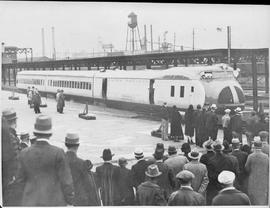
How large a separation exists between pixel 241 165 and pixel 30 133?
2.51 metres

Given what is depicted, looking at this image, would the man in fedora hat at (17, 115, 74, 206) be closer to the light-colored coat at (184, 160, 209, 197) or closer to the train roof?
the light-colored coat at (184, 160, 209, 197)

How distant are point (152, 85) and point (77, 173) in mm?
3701

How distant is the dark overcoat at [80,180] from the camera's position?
389 cm

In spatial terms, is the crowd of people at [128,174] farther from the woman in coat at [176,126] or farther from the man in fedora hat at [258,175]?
the woman in coat at [176,126]

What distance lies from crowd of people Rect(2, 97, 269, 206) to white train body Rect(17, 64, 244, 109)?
39.8 inches

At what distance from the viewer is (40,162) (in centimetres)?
354

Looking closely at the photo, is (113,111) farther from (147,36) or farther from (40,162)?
(40,162)

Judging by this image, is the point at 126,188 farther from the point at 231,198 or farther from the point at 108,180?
the point at 231,198

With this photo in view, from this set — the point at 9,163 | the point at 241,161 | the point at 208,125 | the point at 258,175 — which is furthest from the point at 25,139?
the point at 258,175

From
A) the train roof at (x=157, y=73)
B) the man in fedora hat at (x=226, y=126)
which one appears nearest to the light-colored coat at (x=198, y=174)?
the man in fedora hat at (x=226, y=126)

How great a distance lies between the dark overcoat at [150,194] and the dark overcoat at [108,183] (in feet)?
1.15

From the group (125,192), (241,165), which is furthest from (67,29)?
(241,165)

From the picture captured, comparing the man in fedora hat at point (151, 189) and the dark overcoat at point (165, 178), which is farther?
the dark overcoat at point (165, 178)

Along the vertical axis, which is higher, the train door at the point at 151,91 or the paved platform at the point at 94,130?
the train door at the point at 151,91
